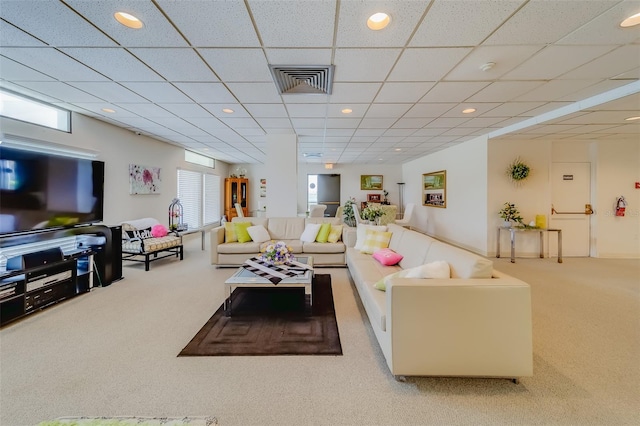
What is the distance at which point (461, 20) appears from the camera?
5.82 feet

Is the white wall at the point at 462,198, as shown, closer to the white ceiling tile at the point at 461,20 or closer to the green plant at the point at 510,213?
the green plant at the point at 510,213

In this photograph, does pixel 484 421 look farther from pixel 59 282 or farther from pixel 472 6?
pixel 59 282

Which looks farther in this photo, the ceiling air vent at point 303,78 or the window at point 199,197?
the window at point 199,197

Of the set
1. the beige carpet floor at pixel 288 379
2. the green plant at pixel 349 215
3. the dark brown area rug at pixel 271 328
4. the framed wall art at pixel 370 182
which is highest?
the framed wall art at pixel 370 182

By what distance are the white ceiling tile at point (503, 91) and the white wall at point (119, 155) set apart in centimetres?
576

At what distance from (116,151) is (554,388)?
648cm

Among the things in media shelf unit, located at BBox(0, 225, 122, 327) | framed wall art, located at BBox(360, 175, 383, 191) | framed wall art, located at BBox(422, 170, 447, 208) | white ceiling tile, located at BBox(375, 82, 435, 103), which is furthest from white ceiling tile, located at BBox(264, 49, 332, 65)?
framed wall art, located at BBox(360, 175, 383, 191)

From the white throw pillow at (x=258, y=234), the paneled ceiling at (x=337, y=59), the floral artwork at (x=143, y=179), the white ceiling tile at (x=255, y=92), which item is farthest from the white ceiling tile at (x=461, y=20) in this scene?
the floral artwork at (x=143, y=179)

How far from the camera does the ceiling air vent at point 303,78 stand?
7.98ft

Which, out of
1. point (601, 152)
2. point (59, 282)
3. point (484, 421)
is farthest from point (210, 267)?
point (601, 152)

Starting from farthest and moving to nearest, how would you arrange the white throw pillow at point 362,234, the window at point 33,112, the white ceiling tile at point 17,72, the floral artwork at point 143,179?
1. the floral artwork at point 143,179
2. the white throw pillow at point 362,234
3. the window at point 33,112
4. the white ceiling tile at point 17,72

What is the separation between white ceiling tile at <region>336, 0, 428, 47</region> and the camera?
5.39 ft

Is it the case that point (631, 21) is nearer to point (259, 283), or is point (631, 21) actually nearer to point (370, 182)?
point (259, 283)

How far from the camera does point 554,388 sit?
1.66 m
